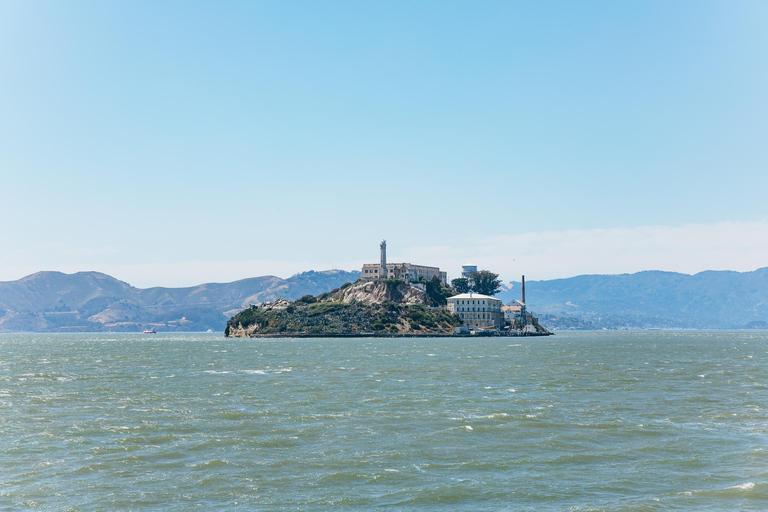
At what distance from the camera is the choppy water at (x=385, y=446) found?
29734mm

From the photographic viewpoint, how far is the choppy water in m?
29.7

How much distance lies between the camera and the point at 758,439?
41469 mm

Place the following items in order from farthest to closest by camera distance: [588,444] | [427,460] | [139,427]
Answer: [139,427] → [588,444] → [427,460]

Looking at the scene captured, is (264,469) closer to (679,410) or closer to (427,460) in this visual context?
(427,460)

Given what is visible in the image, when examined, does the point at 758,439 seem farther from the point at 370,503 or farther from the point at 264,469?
the point at 264,469

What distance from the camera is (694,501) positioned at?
28969 mm

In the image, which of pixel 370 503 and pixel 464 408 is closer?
pixel 370 503

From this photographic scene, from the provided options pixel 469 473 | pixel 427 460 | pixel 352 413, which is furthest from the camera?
pixel 352 413

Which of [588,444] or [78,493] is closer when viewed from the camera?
[78,493]

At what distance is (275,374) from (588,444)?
5427 centimetres

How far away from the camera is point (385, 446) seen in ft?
130

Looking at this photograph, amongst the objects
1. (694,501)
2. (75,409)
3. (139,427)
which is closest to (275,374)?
(75,409)

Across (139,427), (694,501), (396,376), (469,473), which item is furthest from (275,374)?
(694,501)

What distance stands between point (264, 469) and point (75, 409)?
2694 centimetres
